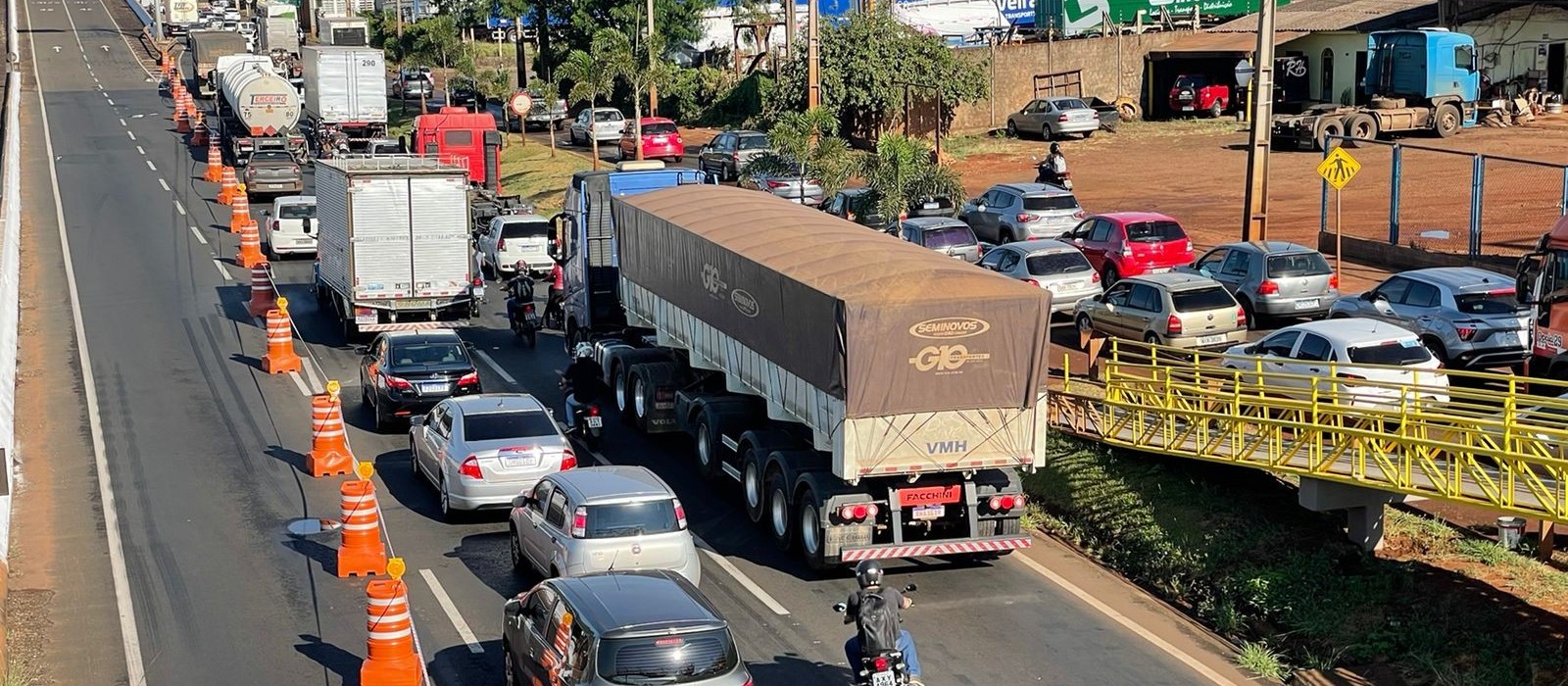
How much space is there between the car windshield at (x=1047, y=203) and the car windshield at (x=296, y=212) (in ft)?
56.1

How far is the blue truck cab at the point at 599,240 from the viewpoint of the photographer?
28.0 metres

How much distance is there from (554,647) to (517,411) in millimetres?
7933

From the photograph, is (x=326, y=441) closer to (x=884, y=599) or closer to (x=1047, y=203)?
(x=884, y=599)

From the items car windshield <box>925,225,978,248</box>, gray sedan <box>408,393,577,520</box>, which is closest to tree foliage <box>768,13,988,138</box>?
car windshield <box>925,225,978,248</box>

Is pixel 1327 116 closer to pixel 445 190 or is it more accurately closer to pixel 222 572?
pixel 445 190

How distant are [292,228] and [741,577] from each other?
25.9 meters

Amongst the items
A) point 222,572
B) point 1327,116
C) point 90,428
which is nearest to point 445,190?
point 90,428

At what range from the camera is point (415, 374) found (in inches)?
995

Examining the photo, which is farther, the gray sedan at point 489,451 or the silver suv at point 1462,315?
the silver suv at point 1462,315

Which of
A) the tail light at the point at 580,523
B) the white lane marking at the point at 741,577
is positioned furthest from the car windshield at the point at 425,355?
the tail light at the point at 580,523

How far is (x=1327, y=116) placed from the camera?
5247 centimetres

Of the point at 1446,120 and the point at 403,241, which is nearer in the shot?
the point at 403,241

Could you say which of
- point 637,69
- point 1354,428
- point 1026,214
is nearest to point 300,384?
point 1026,214

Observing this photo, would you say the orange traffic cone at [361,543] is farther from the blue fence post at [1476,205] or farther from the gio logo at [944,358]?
the blue fence post at [1476,205]
